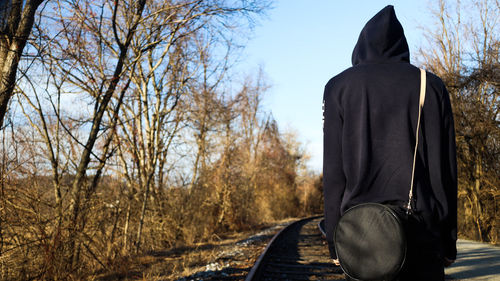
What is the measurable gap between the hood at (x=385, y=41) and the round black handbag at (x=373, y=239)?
0.85 ft

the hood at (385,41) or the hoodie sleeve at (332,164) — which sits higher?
the hood at (385,41)

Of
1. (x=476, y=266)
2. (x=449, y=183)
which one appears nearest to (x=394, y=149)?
(x=449, y=183)

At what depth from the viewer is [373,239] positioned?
1.66m

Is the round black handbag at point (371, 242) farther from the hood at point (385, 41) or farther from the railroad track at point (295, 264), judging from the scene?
the railroad track at point (295, 264)

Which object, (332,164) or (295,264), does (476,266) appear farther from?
(332,164)

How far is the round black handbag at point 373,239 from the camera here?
5.25 ft

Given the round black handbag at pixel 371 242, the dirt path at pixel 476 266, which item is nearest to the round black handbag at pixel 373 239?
the round black handbag at pixel 371 242

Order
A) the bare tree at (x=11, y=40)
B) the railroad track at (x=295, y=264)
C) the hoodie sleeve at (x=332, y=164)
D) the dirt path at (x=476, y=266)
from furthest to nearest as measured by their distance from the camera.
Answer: the railroad track at (x=295, y=264)
the dirt path at (x=476, y=266)
the bare tree at (x=11, y=40)
the hoodie sleeve at (x=332, y=164)

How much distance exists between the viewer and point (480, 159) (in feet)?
43.8

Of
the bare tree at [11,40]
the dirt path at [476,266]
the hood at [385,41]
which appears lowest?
the dirt path at [476,266]

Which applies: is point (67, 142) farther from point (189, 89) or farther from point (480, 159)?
point (480, 159)

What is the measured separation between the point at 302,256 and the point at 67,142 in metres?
4.92

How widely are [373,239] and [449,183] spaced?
0.47m

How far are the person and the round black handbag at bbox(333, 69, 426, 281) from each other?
0.18 ft
